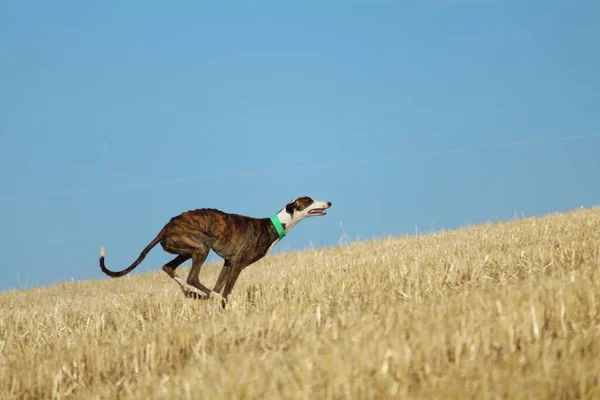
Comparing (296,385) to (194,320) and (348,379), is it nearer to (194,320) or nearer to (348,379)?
(348,379)

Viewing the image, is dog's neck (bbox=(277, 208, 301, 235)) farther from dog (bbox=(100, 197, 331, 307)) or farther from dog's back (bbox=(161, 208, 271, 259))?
dog's back (bbox=(161, 208, 271, 259))

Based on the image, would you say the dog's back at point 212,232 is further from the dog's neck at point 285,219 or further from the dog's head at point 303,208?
the dog's head at point 303,208

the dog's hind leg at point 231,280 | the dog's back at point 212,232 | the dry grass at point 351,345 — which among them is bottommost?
the dry grass at point 351,345

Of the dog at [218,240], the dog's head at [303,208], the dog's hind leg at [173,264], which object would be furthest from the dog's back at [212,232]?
the dog's head at [303,208]

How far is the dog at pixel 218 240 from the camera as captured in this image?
943cm

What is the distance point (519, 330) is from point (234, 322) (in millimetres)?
2512

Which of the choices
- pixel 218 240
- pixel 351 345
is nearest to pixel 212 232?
pixel 218 240

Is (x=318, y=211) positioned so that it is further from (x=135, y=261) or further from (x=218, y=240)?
(x=135, y=261)

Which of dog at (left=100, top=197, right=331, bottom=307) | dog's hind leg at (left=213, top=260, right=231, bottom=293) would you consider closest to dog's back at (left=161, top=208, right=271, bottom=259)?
dog at (left=100, top=197, right=331, bottom=307)

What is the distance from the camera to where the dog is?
30.9ft

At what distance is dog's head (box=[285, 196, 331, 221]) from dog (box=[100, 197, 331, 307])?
1cm

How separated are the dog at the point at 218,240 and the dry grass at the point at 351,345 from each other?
812mm

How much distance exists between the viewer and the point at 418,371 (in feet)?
12.9

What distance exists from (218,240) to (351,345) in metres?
5.34
